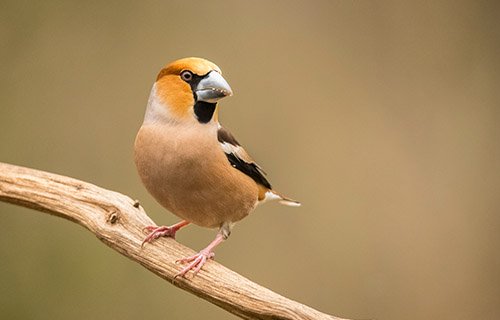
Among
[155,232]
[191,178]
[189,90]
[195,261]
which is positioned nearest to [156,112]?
[189,90]

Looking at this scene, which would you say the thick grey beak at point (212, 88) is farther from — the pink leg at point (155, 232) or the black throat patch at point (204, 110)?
the pink leg at point (155, 232)

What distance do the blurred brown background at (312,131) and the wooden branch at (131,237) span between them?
0.92 metres

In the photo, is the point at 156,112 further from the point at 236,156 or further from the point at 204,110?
the point at 236,156

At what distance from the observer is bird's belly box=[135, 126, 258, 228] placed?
2.54 metres

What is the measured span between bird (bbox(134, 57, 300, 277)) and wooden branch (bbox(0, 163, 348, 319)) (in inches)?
2.1

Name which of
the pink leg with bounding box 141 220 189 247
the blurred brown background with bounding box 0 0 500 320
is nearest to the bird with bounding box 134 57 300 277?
the pink leg with bounding box 141 220 189 247

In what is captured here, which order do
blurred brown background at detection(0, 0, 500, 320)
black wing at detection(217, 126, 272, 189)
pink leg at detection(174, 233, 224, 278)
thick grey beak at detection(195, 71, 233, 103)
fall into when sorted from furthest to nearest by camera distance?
blurred brown background at detection(0, 0, 500, 320) < black wing at detection(217, 126, 272, 189) < pink leg at detection(174, 233, 224, 278) < thick grey beak at detection(195, 71, 233, 103)

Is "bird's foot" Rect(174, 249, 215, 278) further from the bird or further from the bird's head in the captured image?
the bird's head

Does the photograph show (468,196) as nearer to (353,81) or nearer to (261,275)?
(353,81)

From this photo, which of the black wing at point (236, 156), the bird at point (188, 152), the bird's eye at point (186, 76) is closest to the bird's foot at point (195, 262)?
the bird at point (188, 152)

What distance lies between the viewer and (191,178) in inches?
101

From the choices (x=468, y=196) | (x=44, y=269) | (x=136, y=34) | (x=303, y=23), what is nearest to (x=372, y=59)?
(x=303, y=23)

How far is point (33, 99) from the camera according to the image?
3.75m

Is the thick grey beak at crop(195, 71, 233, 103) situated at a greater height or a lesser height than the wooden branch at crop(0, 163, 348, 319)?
greater
